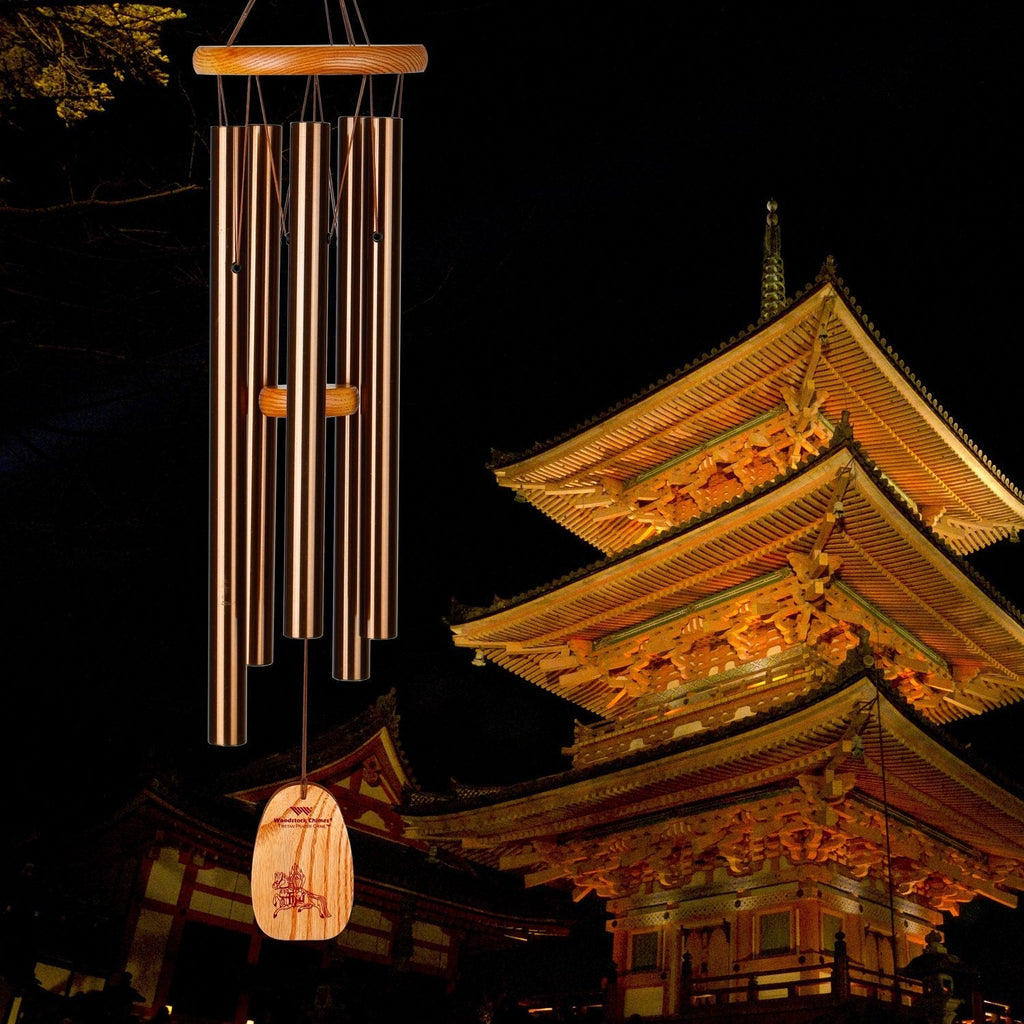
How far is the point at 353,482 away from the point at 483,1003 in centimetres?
1158

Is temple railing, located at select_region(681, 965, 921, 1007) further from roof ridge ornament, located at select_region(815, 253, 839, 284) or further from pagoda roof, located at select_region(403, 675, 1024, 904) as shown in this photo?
roof ridge ornament, located at select_region(815, 253, 839, 284)

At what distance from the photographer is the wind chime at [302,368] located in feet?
11.9

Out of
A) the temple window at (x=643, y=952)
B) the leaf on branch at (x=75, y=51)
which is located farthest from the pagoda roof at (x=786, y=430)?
the leaf on branch at (x=75, y=51)

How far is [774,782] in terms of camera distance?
11914mm

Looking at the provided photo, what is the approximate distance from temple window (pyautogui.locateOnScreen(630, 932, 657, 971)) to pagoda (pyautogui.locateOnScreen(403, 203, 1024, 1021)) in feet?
0.09

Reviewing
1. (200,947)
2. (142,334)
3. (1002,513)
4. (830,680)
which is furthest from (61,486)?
(1002,513)

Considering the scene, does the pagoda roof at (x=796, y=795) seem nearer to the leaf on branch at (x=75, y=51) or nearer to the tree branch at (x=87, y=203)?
the tree branch at (x=87, y=203)

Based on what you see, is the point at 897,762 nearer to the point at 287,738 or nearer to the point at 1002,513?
the point at 1002,513

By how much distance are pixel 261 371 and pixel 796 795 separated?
966 centimetres

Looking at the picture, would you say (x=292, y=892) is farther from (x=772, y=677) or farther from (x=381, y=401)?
(x=772, y=677)

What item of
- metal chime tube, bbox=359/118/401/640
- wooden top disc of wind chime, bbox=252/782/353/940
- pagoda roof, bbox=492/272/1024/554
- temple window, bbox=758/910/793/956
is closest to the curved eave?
temple window, bbox=758/910/793/956

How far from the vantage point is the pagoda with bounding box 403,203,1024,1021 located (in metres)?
11.5

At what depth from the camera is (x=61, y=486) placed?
6652 mm

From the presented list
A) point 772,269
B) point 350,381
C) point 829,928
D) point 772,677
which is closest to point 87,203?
point 350,381
